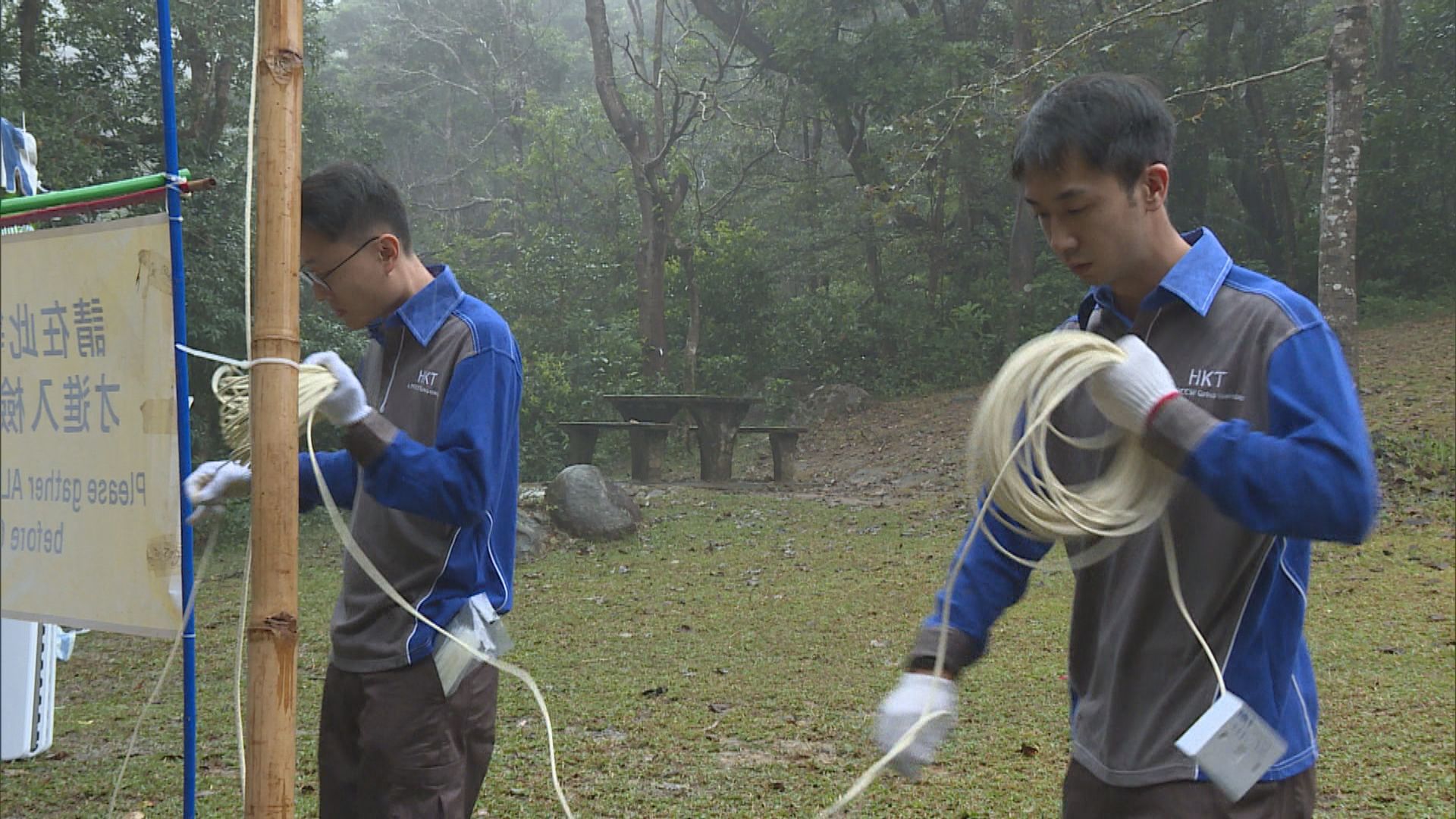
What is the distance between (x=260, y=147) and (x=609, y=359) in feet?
52.7

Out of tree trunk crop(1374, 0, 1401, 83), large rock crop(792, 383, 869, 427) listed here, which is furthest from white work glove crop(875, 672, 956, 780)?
tree trunk crop(1374, 0, 1401, 83)

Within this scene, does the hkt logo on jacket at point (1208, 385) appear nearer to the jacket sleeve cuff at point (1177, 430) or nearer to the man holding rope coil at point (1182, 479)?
the man holding rope coil at point (1182, 479)

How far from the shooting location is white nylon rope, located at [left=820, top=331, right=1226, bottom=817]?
1823 mm

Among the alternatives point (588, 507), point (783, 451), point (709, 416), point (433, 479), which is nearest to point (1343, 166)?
point (783, 451)

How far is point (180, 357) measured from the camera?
8.01ft

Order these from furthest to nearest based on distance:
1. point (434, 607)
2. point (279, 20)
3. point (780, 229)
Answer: point (780, 229) < point (434, 607) < point (279, 20)

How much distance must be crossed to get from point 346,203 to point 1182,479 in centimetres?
160

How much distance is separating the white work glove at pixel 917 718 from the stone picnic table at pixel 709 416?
11186mm

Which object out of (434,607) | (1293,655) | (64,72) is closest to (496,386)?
(434,607)

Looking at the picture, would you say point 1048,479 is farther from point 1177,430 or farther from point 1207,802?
point 1207,802

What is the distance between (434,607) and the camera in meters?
2.40

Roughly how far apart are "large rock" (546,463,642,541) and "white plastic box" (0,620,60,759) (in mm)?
5584

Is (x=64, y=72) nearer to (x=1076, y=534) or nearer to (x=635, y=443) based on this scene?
(x=635, y=443)

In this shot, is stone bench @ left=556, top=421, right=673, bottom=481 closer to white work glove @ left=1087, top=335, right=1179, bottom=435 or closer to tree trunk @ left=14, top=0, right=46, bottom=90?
tree trunk @ left=14, top=0, right=46, bottom=90
